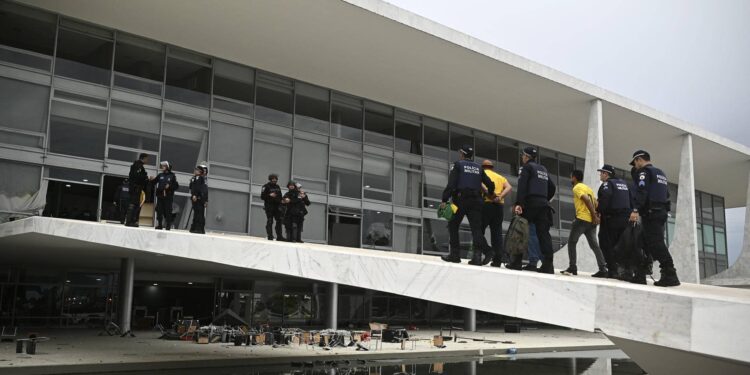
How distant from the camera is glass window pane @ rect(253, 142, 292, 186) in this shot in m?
22.6

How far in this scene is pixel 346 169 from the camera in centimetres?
2491

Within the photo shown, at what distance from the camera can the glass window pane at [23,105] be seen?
59.3 feet

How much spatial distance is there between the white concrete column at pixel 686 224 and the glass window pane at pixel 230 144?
61.8 feet

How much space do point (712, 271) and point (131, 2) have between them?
119 ft

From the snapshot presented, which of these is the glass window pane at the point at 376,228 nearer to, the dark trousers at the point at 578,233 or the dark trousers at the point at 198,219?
the dark trousers at the point at 198,219

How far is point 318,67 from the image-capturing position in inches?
891

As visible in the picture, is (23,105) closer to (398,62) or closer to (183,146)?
(183,146)

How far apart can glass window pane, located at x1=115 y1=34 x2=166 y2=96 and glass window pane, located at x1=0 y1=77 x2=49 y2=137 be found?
2.31m

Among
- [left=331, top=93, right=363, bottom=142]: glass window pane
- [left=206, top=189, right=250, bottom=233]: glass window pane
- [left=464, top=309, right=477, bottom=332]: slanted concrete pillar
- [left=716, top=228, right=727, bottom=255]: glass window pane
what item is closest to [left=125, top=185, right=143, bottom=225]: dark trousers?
[left=206, top=189, right=250, bottom=233]: glass window pane

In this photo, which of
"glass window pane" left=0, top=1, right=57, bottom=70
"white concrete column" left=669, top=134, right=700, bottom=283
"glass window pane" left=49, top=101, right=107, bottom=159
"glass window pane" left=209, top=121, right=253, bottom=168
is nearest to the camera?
"glass window pane" left=0, top=1, right=57, bottom=70

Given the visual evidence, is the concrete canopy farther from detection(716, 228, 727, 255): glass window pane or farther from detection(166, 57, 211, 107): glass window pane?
detection(716, 228, 727, 255): glass window pane

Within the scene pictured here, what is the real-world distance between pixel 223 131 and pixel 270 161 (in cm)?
199

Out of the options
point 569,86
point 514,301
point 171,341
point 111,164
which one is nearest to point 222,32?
point 111,164

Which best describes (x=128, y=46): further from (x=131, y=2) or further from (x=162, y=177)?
(x=162, y=177)
